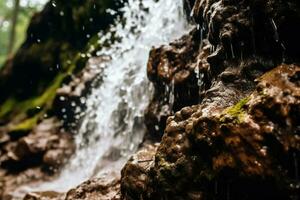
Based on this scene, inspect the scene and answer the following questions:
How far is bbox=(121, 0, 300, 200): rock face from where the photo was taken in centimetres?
327

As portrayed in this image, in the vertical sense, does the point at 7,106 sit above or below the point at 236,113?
above

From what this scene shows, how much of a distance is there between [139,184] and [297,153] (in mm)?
1848

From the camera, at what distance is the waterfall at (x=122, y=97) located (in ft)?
27.6

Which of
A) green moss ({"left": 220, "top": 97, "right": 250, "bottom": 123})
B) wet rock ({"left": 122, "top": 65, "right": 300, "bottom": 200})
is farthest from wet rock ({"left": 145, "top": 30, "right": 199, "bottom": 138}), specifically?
green moss ({"left": 220, "top": 97, "right": 250, "bottom": 123})

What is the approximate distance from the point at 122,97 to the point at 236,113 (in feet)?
19.1

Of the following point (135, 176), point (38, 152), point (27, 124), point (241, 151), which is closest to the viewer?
point (241, 151)

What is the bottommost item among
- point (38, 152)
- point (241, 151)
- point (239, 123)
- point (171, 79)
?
point (241, 151)

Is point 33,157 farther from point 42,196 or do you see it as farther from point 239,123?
point 239,123

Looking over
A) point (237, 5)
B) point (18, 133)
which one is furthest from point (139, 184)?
point (18, 133)

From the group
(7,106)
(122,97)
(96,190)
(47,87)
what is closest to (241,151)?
(96,190)

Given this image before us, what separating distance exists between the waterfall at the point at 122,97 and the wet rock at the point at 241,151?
3.56 m

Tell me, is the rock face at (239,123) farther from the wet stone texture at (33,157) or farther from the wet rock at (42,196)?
the wet stone texture at (33,157)

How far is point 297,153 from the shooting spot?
3168 millimetres

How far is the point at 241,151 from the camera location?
337cm
